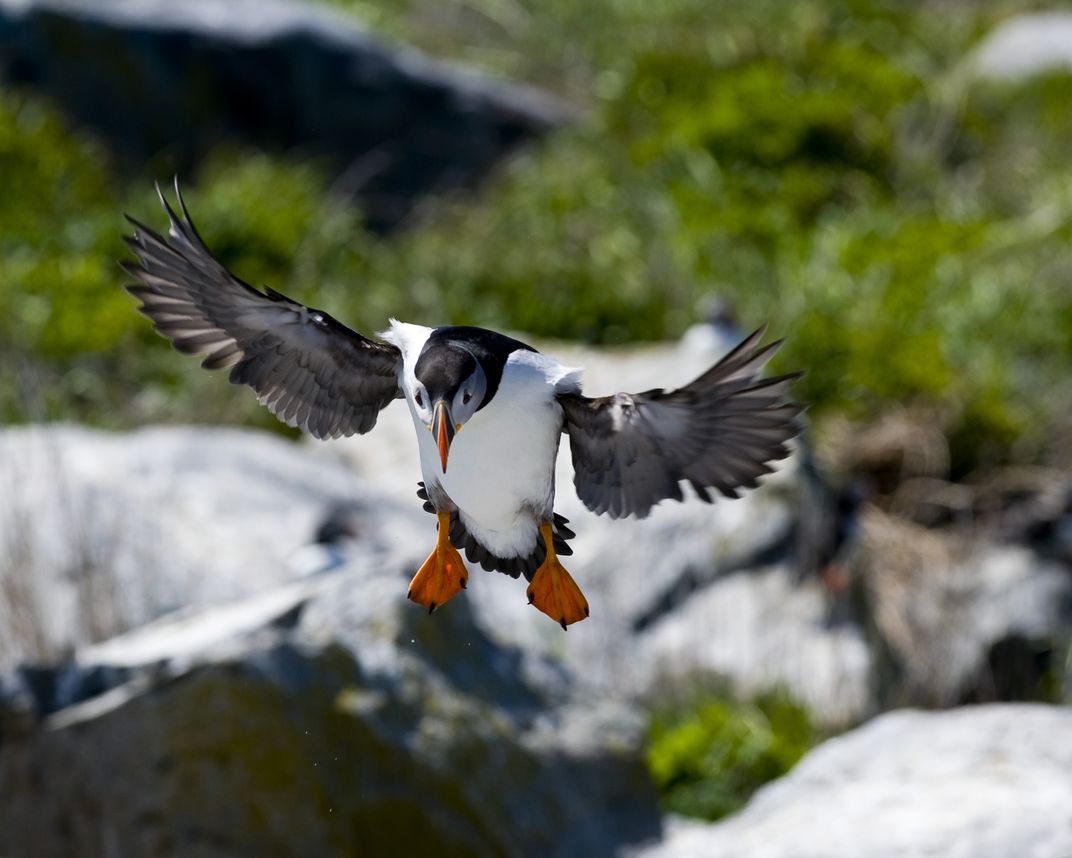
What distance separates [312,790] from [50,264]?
7075mm

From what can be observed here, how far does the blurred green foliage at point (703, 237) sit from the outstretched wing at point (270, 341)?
615 centimetres

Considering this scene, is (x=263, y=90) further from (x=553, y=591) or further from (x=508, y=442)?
(x=508, y=442)

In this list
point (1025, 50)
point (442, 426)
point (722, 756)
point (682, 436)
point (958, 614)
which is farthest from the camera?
point (1025, 50)

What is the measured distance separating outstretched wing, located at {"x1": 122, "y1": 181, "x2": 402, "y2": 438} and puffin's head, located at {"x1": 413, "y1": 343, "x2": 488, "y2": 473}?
325 millimetres

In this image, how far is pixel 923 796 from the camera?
178 inches

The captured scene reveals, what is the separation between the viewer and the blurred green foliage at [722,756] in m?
6.30

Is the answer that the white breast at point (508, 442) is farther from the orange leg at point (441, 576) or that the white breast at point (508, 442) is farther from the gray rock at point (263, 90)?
the gray rock at point (263, 90)

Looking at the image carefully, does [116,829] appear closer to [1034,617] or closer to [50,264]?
[1034,617]

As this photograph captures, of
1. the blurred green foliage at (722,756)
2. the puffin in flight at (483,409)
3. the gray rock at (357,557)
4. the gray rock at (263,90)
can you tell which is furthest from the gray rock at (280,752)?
the gray rock at (263,90)

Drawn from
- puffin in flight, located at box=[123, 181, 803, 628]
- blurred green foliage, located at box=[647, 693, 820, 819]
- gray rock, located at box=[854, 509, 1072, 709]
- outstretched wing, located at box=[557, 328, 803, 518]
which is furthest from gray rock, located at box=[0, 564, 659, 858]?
outstretched wing, located at box=[557, 328, 803, 518]

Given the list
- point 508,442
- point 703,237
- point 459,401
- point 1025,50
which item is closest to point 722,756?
point 508,442

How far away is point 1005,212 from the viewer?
13.5 m

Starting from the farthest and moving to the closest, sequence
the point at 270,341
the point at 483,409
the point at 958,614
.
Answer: the point at 958,614
the point at 270,341
the point at 483,409

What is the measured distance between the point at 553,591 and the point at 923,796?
9.65 feet
